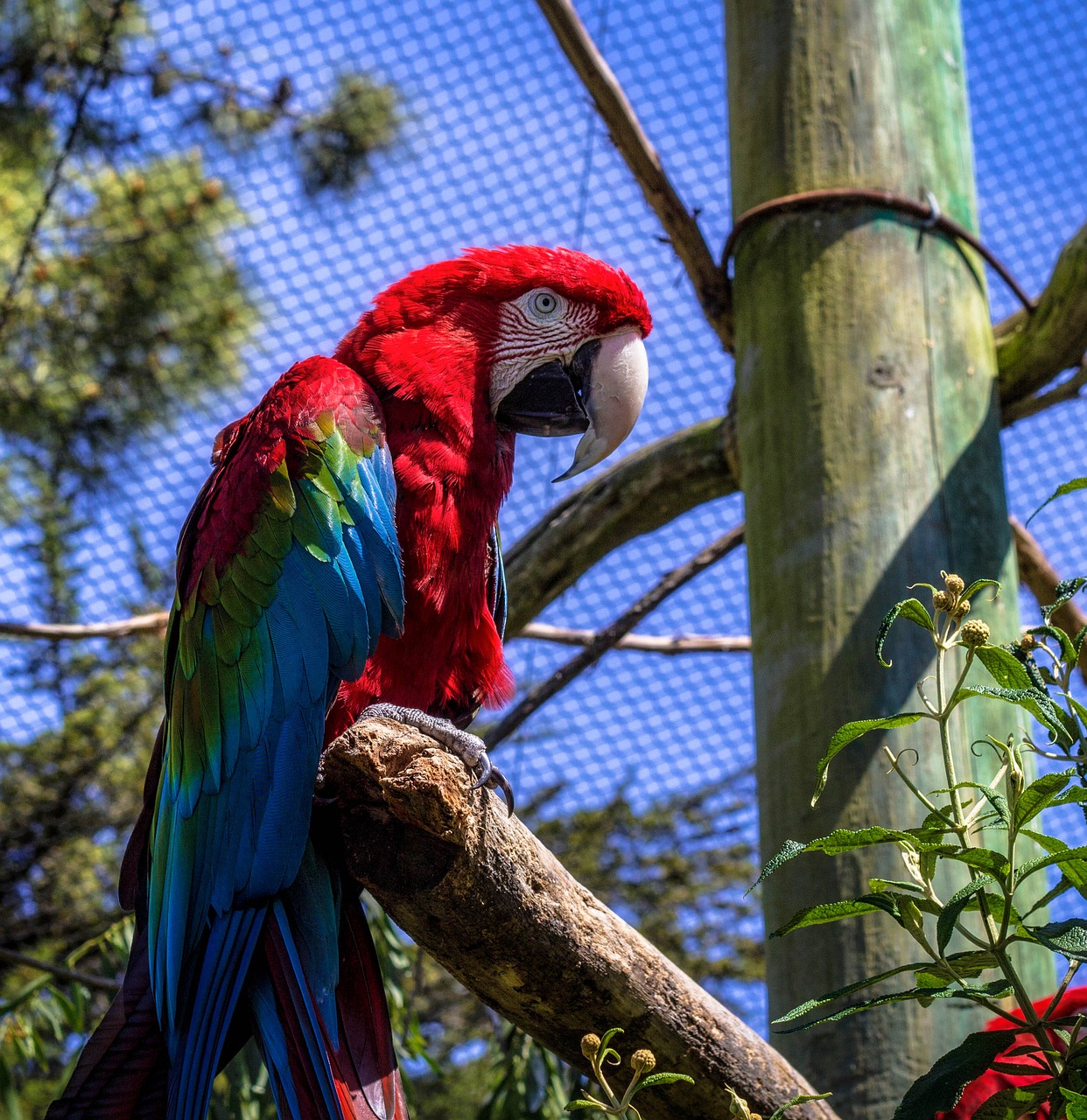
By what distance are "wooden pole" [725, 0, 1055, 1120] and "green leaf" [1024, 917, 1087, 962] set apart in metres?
0.58

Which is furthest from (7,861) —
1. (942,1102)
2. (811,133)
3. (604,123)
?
(942,1102)

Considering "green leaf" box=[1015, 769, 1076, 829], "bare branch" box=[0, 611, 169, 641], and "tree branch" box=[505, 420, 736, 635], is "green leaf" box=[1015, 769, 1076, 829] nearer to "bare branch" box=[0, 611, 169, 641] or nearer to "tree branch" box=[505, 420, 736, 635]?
"tree branch" box=[505, 420, 736, 635]

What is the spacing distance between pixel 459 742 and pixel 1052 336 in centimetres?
106

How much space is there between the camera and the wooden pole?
1438mm

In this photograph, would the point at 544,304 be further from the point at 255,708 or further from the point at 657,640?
the point at 657,640

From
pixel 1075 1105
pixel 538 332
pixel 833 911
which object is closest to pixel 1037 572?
pixel 538 332

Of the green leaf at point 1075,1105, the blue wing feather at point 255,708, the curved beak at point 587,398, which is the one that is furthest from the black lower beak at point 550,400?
the green leaf at point 1075,1105

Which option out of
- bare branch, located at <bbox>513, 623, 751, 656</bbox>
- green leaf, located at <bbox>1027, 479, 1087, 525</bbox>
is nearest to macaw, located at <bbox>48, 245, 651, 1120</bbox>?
green leaf, located at <bbox>1027, 479, 1087, 525</bbox>

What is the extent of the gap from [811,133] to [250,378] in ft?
7.04

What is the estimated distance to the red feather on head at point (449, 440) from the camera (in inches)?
53.9

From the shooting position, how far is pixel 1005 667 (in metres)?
0.80

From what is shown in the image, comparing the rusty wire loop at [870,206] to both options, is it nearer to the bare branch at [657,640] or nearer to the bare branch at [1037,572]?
the bare branch at [1037,572]

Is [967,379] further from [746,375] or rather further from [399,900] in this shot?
[399,900]

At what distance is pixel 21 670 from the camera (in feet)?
11.3
